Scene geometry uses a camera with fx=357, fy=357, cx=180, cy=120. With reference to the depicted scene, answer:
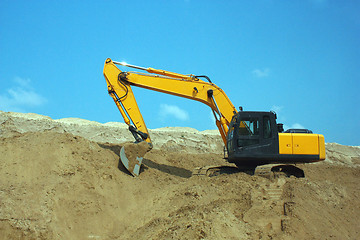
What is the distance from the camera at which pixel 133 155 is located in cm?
1141

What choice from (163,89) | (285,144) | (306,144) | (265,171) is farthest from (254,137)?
(163,89)

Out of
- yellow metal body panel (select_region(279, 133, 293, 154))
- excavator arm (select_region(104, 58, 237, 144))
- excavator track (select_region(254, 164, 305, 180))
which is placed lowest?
excavator track (select_region(254, 164, 305, 180))

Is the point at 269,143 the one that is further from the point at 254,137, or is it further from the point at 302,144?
the point at 302,144

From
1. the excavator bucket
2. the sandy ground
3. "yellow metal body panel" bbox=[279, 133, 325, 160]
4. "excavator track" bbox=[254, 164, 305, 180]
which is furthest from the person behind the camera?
the excavator bucket

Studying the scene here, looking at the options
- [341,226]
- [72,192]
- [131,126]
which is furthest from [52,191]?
[341,226]

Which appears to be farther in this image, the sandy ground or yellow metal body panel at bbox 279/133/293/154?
yellow metal body panel at bbox 279/133/293/154

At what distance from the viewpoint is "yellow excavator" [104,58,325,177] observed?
34.4 feet

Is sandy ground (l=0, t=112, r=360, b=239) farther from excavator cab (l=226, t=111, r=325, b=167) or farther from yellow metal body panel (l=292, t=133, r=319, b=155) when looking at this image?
yellow metal body panel (l=292, t=133, r=319, b=155)

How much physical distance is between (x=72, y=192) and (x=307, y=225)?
589cm

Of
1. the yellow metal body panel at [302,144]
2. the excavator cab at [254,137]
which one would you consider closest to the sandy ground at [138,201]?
the excavator cab at [254,137]

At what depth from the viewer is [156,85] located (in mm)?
12023

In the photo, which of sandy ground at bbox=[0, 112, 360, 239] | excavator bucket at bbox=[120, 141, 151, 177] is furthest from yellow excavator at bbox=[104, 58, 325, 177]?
sandy ground at bbox=[0, 112, 360, 239]

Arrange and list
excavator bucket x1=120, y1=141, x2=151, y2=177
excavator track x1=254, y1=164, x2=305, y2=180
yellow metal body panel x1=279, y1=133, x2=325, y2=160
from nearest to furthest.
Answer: excavator track x1=254, y1=164, x2=305, y2=180
yellow metal body panel x1=279, y1=133, x2=325, y2=160
excavator bucket x1=120, y1=141, x2=151, y2=177

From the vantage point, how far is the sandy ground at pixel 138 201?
783 cm
